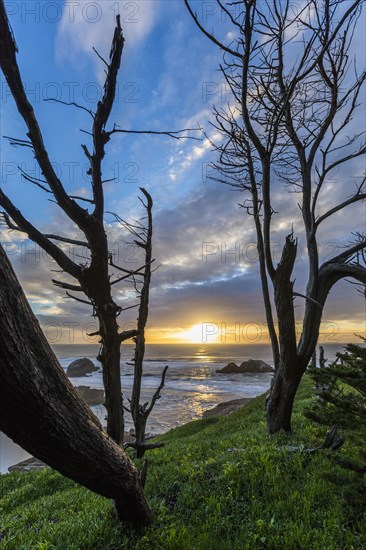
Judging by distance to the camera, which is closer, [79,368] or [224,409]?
[224,409]

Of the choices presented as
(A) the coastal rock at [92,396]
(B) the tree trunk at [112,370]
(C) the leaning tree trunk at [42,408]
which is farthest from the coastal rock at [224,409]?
(C) the leaning tree trunk at [42,408]

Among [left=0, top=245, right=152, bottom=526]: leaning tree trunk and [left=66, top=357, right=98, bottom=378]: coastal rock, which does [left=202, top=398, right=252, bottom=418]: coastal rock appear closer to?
[left=0, top=245, right=152, bottom=526]: leaning tree trunk

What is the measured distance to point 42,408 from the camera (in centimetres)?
248

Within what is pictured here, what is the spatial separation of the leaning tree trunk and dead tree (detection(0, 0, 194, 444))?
5.23 ft

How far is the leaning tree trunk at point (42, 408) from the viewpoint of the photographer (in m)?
2.22

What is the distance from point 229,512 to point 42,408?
343 centimetres

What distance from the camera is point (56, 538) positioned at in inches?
160

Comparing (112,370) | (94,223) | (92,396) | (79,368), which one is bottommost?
(79,368)

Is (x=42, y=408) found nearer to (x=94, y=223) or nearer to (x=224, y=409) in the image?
(x=94, y=223)

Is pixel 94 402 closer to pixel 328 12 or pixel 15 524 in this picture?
pixel 15 524

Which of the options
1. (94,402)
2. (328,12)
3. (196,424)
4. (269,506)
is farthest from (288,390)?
(94,402)

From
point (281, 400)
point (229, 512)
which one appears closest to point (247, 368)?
point (281, 400)

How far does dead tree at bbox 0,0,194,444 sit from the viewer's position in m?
3.74

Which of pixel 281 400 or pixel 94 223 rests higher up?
pixel 94 223
